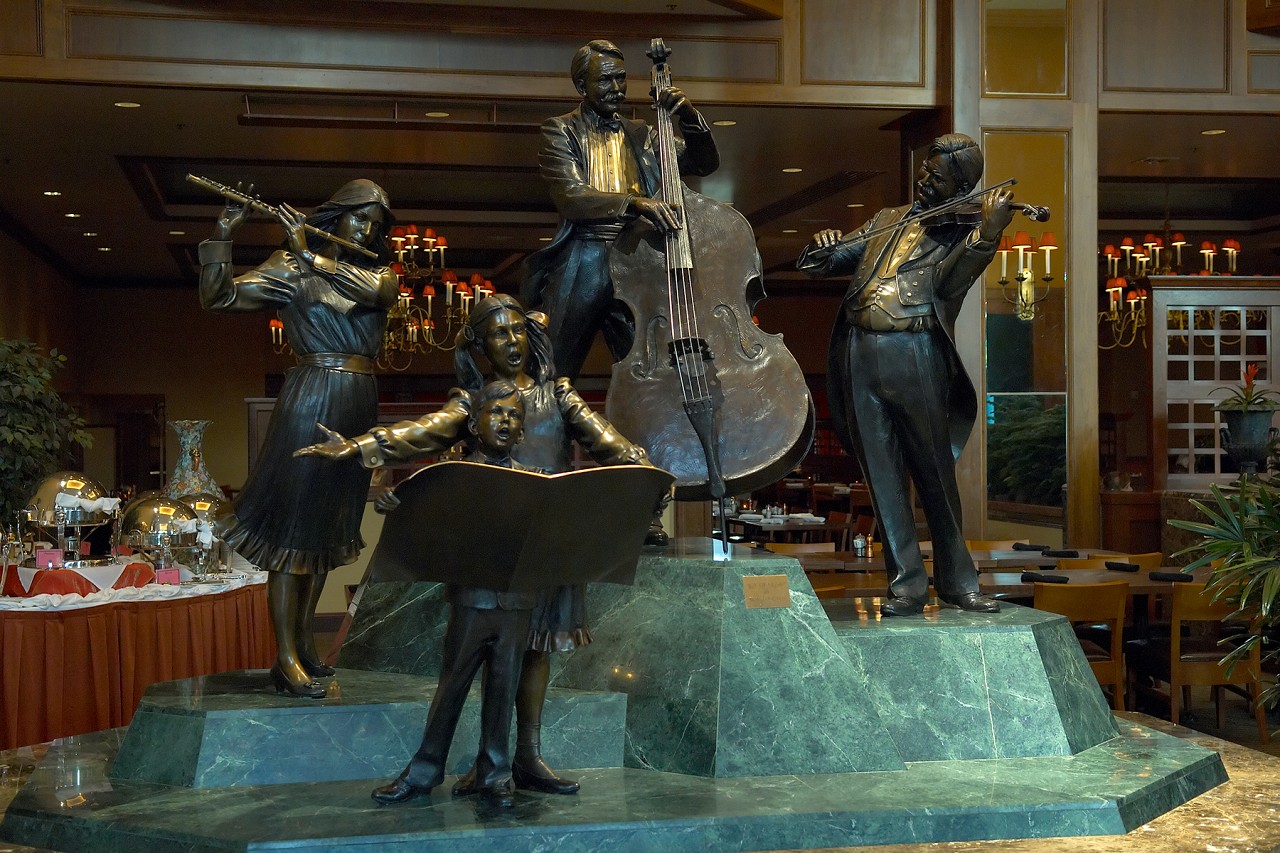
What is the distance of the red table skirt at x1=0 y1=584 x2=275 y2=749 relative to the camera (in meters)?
4.48

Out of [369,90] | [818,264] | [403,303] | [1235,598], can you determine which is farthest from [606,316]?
[403,303]

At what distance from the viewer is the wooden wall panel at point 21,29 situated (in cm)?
747

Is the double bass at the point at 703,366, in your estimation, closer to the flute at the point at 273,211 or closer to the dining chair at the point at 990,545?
the flute at the point at 273,211

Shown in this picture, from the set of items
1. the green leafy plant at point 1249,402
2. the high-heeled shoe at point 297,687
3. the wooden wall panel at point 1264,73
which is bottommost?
the high-heeled shoe at point 297,687

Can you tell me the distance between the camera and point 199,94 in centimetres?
838

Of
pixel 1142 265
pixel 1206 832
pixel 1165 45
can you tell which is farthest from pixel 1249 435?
pixel 1142 265

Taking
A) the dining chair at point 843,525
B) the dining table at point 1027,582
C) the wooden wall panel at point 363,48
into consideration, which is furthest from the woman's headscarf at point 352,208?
the dining chair at point 843,525

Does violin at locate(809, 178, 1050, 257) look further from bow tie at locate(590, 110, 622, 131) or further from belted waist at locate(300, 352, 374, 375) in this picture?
belted waist at locate(300, 352, 374, 375)

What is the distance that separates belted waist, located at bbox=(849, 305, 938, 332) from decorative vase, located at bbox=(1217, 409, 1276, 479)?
15.0 feet

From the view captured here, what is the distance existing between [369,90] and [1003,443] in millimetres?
4434

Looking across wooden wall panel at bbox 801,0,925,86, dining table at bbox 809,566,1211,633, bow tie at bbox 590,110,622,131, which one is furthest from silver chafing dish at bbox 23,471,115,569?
wooden wall panel at bbox 801,0,925,86

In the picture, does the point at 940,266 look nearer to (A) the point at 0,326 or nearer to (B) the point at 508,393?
(B) the point at 508,393

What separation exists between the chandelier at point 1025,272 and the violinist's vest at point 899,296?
413 centimetres

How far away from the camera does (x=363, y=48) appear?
26.2 ft
